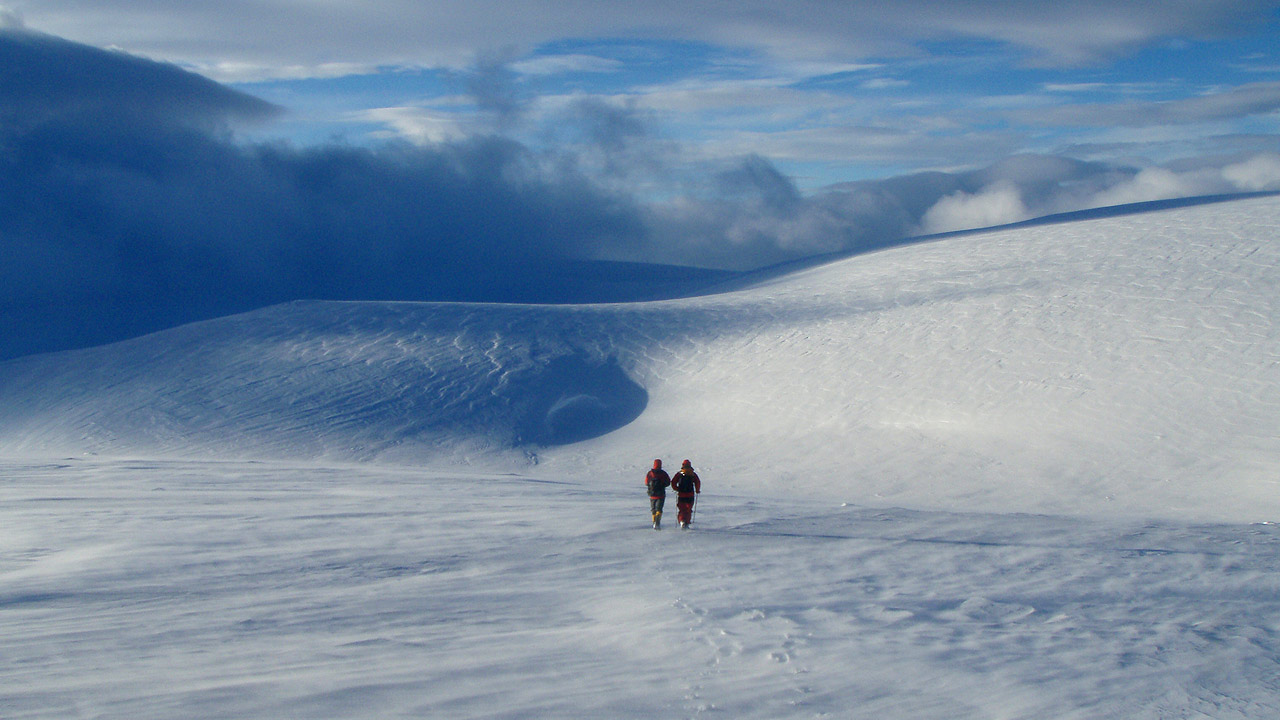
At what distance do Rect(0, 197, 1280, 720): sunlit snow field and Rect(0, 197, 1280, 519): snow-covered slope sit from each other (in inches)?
5.0

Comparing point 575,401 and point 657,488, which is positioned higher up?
point 575,401

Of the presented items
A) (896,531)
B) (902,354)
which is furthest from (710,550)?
(902,354)

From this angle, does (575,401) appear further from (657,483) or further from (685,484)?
(685,484)

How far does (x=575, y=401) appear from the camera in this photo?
25953 mm

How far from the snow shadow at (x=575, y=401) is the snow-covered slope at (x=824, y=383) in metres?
0.09

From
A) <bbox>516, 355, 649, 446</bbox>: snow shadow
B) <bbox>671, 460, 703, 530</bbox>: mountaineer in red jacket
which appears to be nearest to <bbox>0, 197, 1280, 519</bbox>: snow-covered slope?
<bbox>516, 355, 649, 446</bbox>: snow shadow

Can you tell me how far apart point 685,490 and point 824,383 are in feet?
47.5

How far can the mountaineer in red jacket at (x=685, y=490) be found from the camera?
1056 cm

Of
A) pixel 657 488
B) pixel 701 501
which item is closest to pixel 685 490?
pixel 657 488

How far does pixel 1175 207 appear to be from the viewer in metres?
35.8

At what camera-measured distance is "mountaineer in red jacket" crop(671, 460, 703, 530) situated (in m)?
10.6

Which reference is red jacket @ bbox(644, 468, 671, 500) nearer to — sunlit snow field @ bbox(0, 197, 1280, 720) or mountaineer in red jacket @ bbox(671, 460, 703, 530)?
mountaineer in red jacket @ bbox(671, 460, 703, 530)

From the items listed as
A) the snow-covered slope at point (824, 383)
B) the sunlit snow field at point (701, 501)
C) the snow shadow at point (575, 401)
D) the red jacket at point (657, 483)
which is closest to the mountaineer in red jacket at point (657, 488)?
the red jacket at point (657, 483)

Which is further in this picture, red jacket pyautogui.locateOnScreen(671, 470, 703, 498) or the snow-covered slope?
the snow-covered slope
